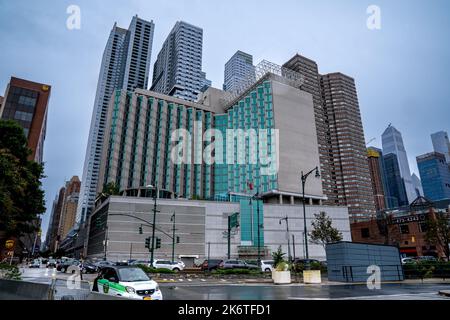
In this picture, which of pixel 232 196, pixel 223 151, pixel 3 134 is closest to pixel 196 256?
pixel 232 196

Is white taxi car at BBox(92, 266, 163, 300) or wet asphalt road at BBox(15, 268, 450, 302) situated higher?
white taxi car at BBox(92, 266, 163, 300)


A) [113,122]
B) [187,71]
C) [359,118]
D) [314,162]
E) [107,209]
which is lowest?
[107,209]

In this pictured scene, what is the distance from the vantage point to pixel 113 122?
10406 centimetres

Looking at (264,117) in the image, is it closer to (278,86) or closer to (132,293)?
(278,86)

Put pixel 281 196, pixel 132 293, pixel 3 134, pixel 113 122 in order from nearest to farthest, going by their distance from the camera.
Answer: pixel 132 293
pixel 3 134
pixel 281 196
pixel 113 122

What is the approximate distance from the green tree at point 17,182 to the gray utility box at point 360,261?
3025 cm

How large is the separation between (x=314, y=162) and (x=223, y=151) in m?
33.3

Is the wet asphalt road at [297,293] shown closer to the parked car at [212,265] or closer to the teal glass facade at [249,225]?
the parked car at [212,265]

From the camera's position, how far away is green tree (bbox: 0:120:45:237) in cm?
3012

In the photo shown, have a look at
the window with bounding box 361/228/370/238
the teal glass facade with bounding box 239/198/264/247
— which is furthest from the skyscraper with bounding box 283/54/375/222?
the teal glass facade with bounding box 239/198/264/247

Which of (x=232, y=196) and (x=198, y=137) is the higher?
(x=198, y=137)

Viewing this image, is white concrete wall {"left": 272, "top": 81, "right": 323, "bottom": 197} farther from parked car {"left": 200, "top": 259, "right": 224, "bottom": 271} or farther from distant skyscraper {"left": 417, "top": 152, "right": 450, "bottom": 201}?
distant skyscraper {"left": 417, "top": 152, "right": 450, "bottom": 201}

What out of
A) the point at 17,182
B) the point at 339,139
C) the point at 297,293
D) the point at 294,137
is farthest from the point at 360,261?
the point at 339,139

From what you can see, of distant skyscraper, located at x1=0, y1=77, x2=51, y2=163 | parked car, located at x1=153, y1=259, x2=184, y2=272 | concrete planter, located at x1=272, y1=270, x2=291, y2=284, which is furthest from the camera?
distant skyscraper, located at x1=0, y1=77, x2=51, y2=163
